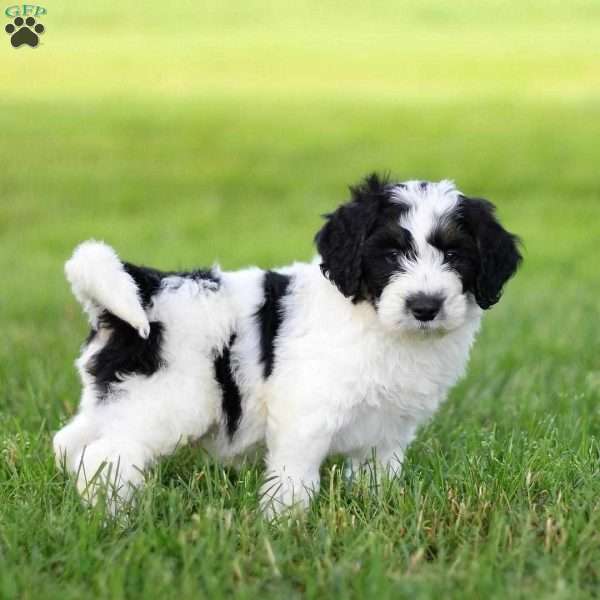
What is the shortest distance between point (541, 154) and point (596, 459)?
42.8 ft

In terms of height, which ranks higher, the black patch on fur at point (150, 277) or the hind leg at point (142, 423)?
the black patch on fur at point (150, 277)

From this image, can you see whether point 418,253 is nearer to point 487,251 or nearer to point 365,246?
point 365,246

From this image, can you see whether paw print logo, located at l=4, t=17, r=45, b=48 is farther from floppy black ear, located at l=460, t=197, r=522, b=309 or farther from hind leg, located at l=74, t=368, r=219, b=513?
floppy black ear, located at l=460, t=197, r=522, b=309

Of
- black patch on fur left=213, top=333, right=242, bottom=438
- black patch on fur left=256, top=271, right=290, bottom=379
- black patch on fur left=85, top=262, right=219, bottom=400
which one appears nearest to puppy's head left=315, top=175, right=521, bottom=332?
black patch on fur left=256, top=271, right=290, bottom=379

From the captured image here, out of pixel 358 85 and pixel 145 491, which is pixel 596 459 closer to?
pixel 145 491

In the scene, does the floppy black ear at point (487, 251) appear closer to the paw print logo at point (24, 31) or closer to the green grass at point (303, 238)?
the green grass at point (303, 238)

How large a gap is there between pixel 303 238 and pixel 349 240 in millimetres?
8024

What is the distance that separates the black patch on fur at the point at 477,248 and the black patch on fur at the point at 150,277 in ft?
3.47

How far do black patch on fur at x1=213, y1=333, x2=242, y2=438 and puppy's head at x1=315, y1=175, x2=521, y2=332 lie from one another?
1.81ft

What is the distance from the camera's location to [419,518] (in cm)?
381

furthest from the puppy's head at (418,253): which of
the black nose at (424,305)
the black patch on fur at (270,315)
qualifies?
the black patch on fur at (270,315)

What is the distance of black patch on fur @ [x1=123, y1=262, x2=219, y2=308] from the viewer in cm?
438

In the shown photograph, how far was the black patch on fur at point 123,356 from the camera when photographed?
4293 mm

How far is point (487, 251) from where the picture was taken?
4301mm
